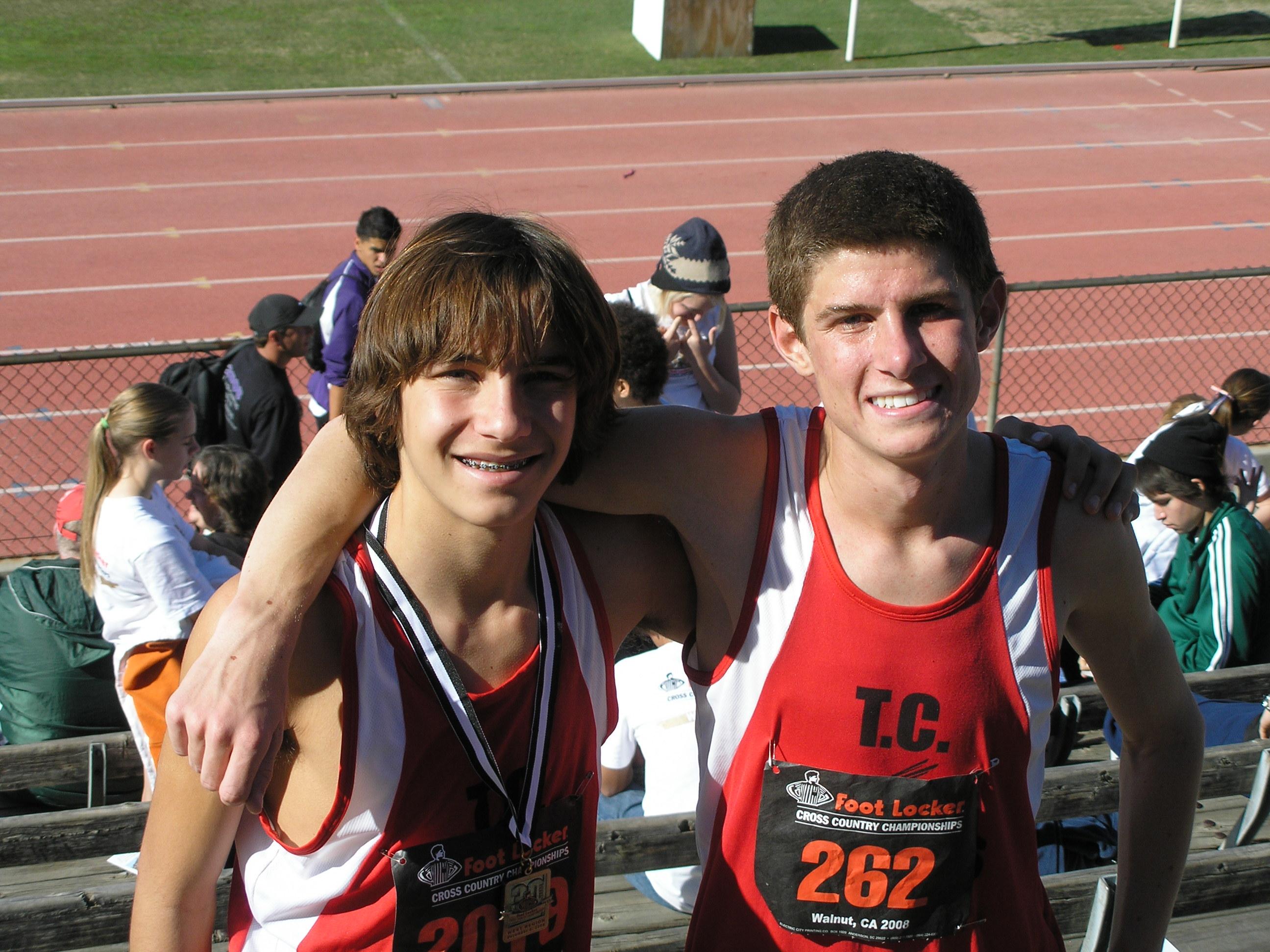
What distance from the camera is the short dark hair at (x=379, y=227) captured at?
683 cm

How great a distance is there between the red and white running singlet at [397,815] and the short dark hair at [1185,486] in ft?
11.0

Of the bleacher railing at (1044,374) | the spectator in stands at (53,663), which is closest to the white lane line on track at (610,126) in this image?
the bleacher railing at (1044,374)

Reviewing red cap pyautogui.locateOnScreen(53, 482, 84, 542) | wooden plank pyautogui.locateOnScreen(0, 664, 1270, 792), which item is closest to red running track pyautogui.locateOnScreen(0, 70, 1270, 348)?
red cap pyautogui.locateOnScreen(53, 482, 84, 542)

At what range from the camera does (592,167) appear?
1633 centimetres

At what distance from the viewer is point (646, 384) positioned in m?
4.60

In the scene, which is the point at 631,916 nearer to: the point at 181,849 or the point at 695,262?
the point at 181,849

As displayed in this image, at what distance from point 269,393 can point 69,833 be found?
142 inches

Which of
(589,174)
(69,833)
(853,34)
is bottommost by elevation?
(69,833)

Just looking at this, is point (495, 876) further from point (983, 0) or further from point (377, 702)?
point (983, 0)

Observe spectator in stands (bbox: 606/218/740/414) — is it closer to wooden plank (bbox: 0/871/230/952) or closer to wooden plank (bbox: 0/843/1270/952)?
wooden plank (bbox: 0/843/1270/952)

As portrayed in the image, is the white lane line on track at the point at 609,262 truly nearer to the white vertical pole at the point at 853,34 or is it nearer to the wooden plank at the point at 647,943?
the white vertical pole at the point at 853,34

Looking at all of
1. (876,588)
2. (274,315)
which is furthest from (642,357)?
(876,588)

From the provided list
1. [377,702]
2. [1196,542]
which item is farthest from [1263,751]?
[377,702]

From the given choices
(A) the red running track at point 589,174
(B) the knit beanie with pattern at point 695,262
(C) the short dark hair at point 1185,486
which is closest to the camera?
(C) the short dark hair at point 1185,486
